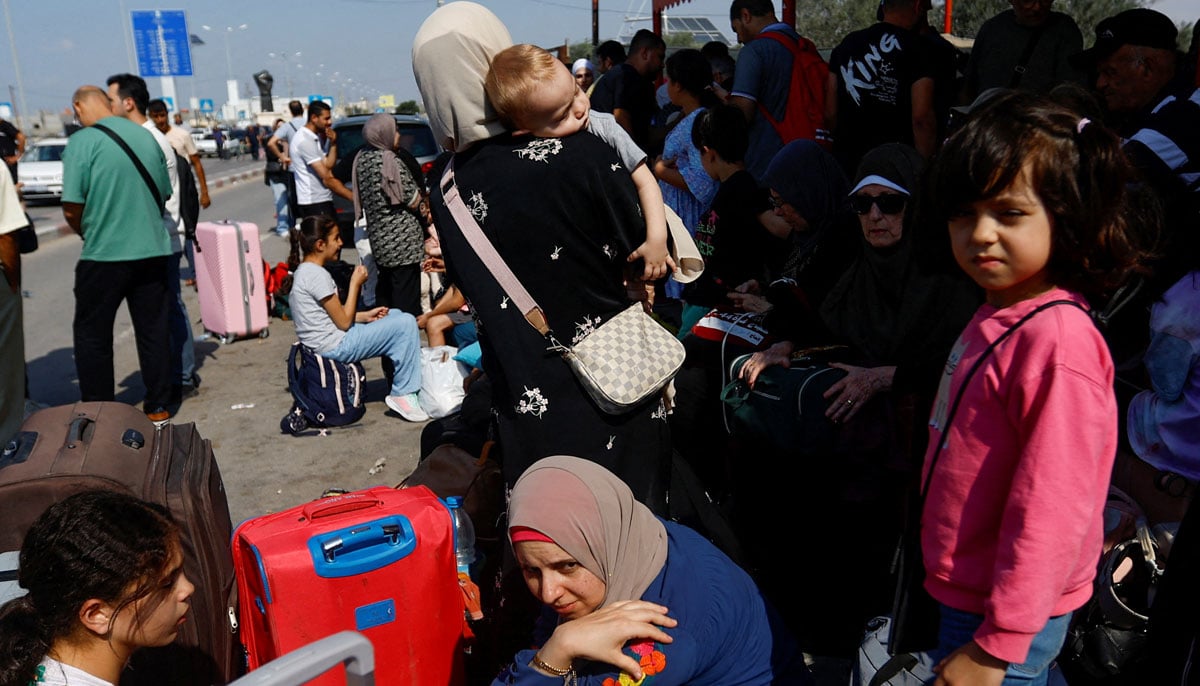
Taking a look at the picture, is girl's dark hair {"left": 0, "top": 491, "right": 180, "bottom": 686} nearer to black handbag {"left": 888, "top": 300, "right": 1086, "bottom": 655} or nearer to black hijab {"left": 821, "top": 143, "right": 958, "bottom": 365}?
black handbag {"left": 888, "top": 300, "right": 1086, "bottom": 655}

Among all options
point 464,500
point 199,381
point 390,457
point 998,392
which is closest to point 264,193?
point 199,381

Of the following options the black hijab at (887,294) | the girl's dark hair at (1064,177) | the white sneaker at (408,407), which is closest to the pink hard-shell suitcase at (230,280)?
the white sneaker at (408,407)

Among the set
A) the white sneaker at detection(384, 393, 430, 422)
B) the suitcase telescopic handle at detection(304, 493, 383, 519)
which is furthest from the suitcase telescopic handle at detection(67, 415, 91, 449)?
the white sneaker at detection(384, 393, 430, 422)

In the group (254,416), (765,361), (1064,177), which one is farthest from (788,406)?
(254,416)

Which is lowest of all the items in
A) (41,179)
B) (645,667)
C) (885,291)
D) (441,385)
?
(41,179)

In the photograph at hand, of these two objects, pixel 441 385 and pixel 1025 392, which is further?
pixel 441 385

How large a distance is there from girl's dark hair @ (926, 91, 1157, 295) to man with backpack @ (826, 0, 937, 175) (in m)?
3.29

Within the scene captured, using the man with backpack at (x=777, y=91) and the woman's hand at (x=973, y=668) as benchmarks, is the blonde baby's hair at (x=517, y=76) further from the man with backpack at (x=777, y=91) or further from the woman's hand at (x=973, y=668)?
the man with backpack at (x=777, y=91)

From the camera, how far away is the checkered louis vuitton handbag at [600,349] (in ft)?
8.19

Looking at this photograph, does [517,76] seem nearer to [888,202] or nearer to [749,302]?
[888,202]

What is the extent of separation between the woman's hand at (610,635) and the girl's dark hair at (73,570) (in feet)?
3.29

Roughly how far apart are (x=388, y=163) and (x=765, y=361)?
4.38 meters

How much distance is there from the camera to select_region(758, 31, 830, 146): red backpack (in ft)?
17.3

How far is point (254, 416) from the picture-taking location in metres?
6.02
